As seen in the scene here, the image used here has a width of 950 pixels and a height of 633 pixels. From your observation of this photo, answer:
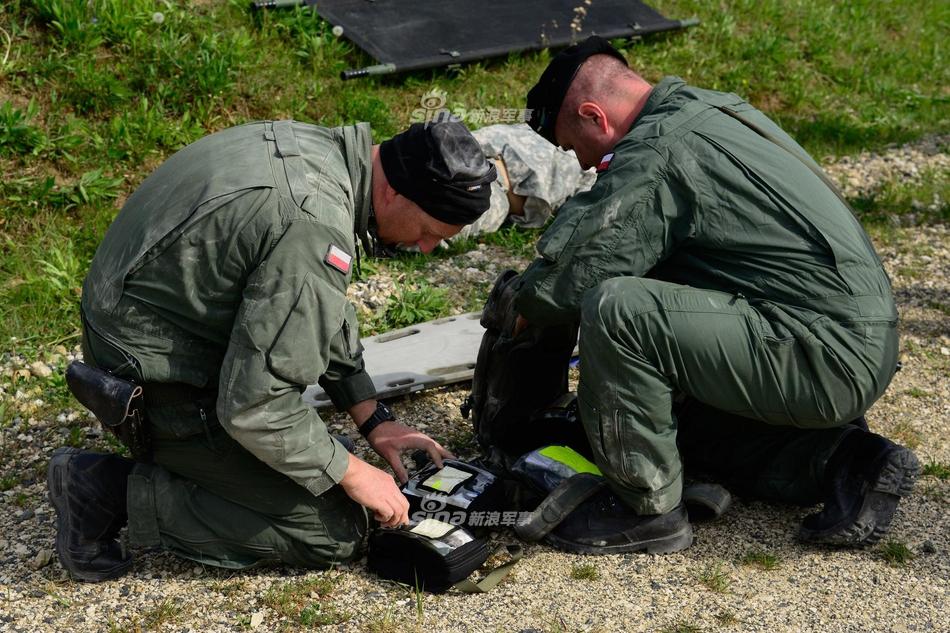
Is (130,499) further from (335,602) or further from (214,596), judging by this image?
(335,602)

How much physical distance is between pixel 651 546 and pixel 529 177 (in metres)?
3.12

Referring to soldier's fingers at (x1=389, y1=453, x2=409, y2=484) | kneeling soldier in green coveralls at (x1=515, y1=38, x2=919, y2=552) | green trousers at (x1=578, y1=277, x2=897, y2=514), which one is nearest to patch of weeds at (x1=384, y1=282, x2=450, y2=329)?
soldier's fingers at (x1=389, y1=453, x2=409, y2=484)

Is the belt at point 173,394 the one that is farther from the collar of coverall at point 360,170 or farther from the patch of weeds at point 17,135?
the patch of weeds at point 17,135

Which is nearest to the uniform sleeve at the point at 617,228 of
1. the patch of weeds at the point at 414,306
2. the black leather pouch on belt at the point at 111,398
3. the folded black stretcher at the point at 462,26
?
the black leather pouch on belt at the point at 111,398

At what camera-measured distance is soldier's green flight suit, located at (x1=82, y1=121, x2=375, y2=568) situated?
118 inches

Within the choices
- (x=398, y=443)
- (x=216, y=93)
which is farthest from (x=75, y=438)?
(x=216, y=93)

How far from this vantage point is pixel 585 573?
137 inches

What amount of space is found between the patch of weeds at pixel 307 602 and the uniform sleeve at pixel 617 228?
118 cm

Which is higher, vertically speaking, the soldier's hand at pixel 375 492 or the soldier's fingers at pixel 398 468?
the soldier's hand at pixel 375 492

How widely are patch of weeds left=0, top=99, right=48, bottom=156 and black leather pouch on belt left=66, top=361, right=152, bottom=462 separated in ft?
10.2

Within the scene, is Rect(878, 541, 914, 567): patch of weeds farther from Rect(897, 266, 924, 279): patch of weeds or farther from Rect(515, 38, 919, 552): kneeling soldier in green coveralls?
Rect(897, 266, 924, 279): patch of weeds

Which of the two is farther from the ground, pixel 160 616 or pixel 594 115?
pixel 594 115

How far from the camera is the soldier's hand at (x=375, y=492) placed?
3.31 meters

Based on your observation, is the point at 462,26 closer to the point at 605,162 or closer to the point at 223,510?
the point at 605,162
